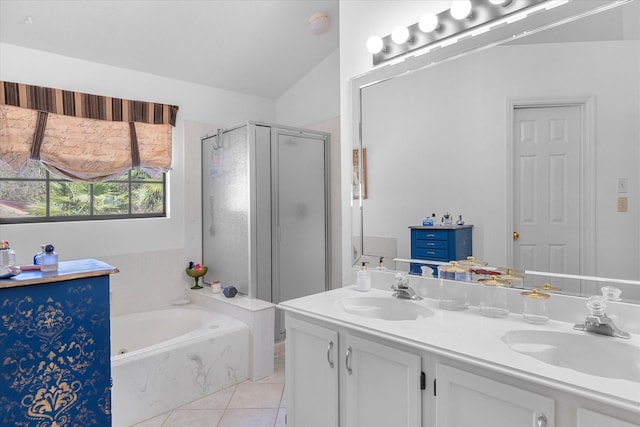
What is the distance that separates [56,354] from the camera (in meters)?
1.77

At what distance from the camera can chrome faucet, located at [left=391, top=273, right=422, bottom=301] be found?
6.22 feet

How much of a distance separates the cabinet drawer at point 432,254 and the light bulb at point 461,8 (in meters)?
1.14

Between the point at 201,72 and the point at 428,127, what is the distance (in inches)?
98.5

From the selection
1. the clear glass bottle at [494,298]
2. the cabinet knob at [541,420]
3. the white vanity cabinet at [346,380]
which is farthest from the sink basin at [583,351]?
the white vanity cabinet at [346,380]

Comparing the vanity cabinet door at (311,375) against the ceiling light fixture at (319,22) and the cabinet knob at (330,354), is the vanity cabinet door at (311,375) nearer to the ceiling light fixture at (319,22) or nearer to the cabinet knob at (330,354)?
the cabinet knob at (330,354)

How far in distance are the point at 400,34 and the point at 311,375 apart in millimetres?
1804

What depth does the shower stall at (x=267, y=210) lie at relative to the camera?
3334 millimetres

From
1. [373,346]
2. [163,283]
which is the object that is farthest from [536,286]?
[163,283]

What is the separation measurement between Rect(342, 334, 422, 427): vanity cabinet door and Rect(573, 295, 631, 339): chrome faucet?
603 mm

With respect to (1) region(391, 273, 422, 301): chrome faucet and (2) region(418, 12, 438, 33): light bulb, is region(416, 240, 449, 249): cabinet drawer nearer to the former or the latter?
(1) region(391, 273, 422, 301): chrome faucet

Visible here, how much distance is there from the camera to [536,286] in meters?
1.62

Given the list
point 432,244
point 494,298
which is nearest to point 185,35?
point 432,244

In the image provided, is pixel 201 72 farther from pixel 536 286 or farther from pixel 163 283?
pixel 536 286

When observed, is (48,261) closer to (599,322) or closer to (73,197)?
(73,197)
